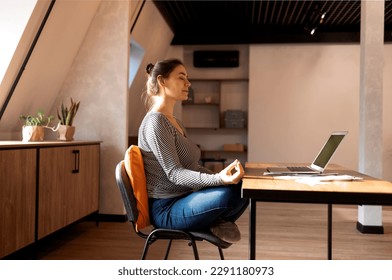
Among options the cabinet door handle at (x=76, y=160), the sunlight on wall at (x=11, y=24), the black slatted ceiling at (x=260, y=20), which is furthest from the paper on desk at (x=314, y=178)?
the black slatted ceiling at (x=260, y=20)

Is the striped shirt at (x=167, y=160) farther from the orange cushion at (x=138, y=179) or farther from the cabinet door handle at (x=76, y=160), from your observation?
the cabinet door handle at (x=76, y=160)

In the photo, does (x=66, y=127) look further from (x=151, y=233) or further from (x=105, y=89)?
(x=151, y=233)

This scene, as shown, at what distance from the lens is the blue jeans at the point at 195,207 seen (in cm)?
186

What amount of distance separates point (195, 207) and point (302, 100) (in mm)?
6695

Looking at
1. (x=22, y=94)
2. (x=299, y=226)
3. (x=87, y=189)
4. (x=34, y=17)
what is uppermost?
(x=34, y=17)

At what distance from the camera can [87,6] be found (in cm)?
458

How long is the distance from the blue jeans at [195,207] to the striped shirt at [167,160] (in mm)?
44

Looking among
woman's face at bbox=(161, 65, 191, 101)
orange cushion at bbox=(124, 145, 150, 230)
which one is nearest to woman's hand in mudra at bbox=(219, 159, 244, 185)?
orange cushion at bbox=(124, 145, 150, 230)

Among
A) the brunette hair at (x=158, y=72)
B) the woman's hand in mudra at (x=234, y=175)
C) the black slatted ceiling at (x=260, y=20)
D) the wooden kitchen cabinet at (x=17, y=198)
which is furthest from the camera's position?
the black slatted ceiling at (x=260, y=20)

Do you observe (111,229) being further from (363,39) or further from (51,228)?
(363,39)

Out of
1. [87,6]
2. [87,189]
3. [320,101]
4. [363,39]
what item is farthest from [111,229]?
[320,101]

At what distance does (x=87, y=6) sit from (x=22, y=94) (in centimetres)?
121

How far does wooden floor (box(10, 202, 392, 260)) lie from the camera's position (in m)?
3.49
